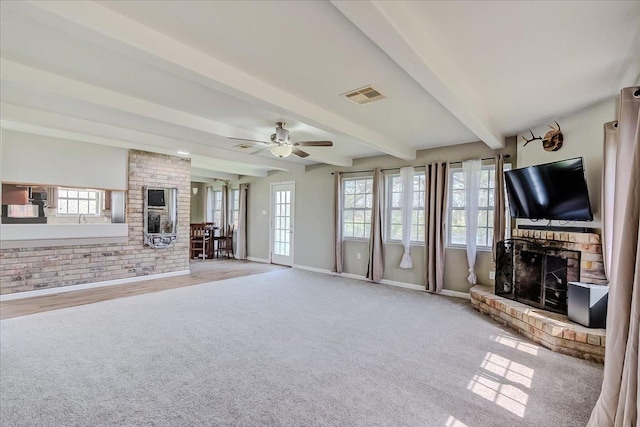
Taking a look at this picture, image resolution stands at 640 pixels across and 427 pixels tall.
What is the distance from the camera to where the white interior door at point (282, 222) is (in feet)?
24.8

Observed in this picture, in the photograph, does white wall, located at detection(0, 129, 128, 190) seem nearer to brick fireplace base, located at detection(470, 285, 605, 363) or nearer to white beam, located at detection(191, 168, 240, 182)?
white beam, located at detection(191, 168, 240, 182)

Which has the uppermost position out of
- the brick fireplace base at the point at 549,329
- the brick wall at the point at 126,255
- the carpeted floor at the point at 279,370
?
the brick wall at the point at 126,255

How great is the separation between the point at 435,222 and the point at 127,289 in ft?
17.0

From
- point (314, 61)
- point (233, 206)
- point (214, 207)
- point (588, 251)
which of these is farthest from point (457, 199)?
point (214, 207)

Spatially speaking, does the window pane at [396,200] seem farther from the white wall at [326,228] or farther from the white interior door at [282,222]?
the white interior door at [282,222]

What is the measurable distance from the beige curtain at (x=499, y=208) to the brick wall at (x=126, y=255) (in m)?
5.67

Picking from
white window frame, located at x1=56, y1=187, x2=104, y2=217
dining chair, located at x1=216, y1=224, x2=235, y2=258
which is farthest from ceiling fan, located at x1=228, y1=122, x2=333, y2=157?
dining chair, located at x1=216, y1=224, x2=235, y2=258

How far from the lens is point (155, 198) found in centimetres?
592

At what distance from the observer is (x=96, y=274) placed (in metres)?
5.28

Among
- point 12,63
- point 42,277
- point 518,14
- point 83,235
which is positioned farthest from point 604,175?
point 42,277

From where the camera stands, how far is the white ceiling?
5.85 feet

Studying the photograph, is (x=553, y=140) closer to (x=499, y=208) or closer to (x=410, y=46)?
(x=499, y=208)

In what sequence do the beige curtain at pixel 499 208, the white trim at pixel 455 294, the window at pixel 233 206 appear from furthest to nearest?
the window at pixel 233 206, the white trim at pixel 455 294, the beige curtain at pixel 499 208

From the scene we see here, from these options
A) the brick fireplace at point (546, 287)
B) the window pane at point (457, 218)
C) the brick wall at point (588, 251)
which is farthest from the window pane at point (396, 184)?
the brick wall at point (588, 251)
